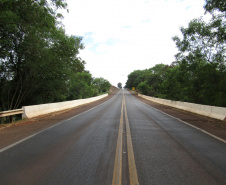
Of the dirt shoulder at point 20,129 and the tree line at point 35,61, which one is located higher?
the tree line at point 35,61

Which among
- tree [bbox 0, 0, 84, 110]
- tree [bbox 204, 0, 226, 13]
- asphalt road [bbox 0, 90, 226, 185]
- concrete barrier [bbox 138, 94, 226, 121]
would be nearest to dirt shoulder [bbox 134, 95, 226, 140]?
concrete barrier [bbox 138, 94, 226, 121]

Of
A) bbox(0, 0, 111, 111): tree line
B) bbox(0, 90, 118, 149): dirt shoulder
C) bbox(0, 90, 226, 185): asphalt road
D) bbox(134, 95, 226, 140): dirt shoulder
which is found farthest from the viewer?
bbox(0, 0, 111, 111): tree line

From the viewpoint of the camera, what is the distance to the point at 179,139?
624 cm

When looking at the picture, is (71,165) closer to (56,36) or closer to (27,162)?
(27,162)

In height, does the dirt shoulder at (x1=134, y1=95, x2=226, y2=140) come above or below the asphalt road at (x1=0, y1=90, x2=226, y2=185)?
below

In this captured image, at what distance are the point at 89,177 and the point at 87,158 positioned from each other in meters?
1.03

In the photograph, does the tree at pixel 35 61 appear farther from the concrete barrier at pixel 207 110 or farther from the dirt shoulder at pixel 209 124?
the concrete barrier at pixel 207 110

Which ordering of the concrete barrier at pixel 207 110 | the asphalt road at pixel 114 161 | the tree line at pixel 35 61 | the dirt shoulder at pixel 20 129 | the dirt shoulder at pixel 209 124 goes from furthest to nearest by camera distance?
the tree line at pixel 35 61 < the concrete barrier at pixel 207 110 < the dirt shoulder at pixel 209 124 < the dirt shoulder at pixel 20 129 < the asphalt road at pixel 114 161

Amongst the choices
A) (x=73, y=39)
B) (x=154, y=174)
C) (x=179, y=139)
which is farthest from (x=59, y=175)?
(x=73, y=39)

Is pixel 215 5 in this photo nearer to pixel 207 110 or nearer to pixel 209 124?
pixel 207 110

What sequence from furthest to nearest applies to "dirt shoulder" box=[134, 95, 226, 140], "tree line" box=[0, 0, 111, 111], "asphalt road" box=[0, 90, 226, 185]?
"tree line" box=[0, 0, 111, 111], "dirt shoulder" box=[134, 95, 226, 140], "asphalt road" box=[0, 90, 226, 185]

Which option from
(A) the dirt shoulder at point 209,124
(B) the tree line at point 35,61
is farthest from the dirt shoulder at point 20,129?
(A) the dirt shoulder at point 209,124

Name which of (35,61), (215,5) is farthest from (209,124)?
(35,61)

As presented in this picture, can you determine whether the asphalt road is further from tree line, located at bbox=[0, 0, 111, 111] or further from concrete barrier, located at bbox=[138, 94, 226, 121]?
tree line, located at bbox=[0, 0, 111, 111]
